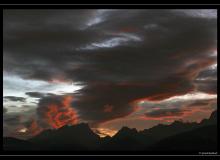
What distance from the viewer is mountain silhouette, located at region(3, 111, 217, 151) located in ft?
19.4

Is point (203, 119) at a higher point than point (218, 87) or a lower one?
lower

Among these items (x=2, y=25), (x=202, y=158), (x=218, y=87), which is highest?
(x=2, y=25)

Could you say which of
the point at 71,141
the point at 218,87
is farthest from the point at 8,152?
the point at 218,87

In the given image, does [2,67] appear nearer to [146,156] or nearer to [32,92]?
[32,92]

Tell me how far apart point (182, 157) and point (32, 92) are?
254cm

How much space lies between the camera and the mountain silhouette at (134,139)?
5918mm

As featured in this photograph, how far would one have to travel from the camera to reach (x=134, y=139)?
5.93 metres

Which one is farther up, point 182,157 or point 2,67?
point 2,67

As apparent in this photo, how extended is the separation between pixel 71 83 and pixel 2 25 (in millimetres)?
1445

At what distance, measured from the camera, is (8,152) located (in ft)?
19.7

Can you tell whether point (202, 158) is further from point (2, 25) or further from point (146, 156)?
point (2, 25)

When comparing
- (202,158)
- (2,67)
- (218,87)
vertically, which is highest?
(2,67)

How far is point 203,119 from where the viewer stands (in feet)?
19.7
